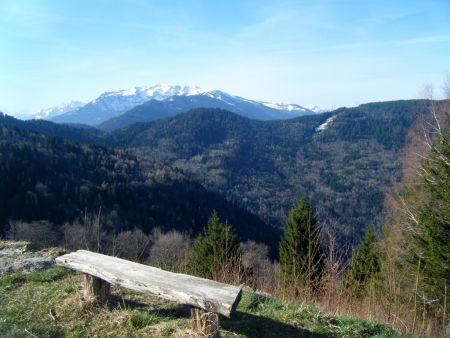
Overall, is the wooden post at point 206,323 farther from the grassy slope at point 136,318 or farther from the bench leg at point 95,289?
the bench leg at point 95,289

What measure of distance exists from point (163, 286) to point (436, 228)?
10.2 meters

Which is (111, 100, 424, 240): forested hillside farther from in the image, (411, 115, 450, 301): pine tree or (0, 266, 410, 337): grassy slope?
(0, 266, 410, 337): grassy slope

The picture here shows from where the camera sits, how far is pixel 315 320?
404 cm

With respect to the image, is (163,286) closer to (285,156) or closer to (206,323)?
(206,323)

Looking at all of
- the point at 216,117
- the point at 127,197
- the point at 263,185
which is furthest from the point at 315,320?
the point at 216,117

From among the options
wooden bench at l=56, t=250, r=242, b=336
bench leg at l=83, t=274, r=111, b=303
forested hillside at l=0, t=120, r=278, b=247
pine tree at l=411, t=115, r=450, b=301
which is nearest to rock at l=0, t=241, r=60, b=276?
wooden bench at l=56, t=250, r=242, b=336

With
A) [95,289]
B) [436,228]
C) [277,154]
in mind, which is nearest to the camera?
[95,289]

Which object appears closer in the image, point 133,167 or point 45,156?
point 45,156

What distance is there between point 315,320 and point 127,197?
203 ft

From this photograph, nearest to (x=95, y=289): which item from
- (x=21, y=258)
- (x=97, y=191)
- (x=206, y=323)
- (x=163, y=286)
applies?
(x=163, y=286)

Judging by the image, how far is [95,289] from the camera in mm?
4090

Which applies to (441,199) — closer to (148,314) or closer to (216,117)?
(148,314)

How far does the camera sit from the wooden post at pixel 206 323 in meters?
3.25

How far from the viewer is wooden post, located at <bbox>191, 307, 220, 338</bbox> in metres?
3.25
